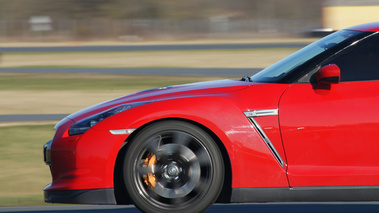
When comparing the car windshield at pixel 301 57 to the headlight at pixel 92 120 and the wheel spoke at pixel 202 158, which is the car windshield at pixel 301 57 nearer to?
the wheel spoke at pixel 202 158

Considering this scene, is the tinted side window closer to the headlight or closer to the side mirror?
the side mirror

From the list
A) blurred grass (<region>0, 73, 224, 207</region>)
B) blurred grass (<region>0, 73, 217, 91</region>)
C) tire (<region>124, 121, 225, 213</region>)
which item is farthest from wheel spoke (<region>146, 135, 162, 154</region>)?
blurred grass (<region>0, 73, 217, 91</region>)

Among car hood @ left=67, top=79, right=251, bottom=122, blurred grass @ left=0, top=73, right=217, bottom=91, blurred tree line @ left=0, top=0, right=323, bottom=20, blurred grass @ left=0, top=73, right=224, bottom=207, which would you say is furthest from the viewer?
blurred tree line @ left=0, top=0, right=323, bottom=20

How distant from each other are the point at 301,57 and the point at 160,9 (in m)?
58.5

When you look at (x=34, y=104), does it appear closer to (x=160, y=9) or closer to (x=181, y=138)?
(x=181, y=138)

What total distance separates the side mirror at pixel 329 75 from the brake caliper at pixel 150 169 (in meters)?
1.24

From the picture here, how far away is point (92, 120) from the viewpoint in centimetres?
451

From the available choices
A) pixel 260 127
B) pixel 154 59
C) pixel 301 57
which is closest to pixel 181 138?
pixel 260 127

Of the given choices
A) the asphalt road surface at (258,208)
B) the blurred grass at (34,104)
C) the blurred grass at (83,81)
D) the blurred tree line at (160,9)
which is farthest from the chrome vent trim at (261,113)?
the blurred tree line at (160,9)

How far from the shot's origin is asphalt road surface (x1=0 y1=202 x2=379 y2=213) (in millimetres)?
4859

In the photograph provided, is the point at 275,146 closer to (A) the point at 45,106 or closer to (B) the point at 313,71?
(B) the point at 313,71

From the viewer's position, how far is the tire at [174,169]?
4.37 metres

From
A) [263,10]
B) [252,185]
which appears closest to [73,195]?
[252,185]

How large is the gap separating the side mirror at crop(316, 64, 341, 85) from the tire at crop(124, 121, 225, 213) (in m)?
0.84
